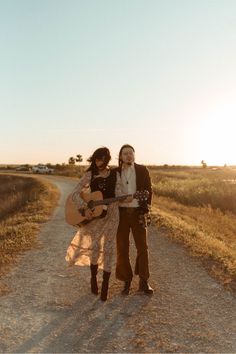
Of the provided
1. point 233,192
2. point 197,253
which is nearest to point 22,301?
point 197,253

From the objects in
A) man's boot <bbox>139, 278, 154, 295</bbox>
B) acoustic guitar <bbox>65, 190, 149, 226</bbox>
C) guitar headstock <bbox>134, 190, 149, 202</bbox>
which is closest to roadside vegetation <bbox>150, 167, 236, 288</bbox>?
man's boot <bbox>139, 278, 154, 295</bbox>

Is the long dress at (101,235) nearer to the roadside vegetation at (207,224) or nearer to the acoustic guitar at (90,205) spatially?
the acoustic guitar at (90,205)

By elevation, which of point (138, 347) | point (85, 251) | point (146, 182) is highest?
point (146, 182)

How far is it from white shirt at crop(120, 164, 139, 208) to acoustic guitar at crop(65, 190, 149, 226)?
0.32 metres

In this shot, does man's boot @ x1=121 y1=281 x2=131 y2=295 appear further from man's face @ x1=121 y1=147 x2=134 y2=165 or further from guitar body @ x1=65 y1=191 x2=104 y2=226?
man's face @ x1=121 y1=147 x2=134 y2=165

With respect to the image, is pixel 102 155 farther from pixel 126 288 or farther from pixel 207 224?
pixel 207 224

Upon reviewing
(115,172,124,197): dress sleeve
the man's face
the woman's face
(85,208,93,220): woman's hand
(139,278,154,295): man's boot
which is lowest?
(139,278,154,295): man's boot

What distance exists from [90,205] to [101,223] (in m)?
0.37

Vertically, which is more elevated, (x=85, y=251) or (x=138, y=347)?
(x=85, y=251)

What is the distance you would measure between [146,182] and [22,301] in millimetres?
2735

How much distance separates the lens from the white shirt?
816 cm

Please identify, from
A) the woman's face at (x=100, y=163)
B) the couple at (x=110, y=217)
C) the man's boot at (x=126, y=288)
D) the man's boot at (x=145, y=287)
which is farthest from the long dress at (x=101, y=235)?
the man's boot at (x=145, y=287)

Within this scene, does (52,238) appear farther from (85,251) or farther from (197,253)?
(85,251)

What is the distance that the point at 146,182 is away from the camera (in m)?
8.24
